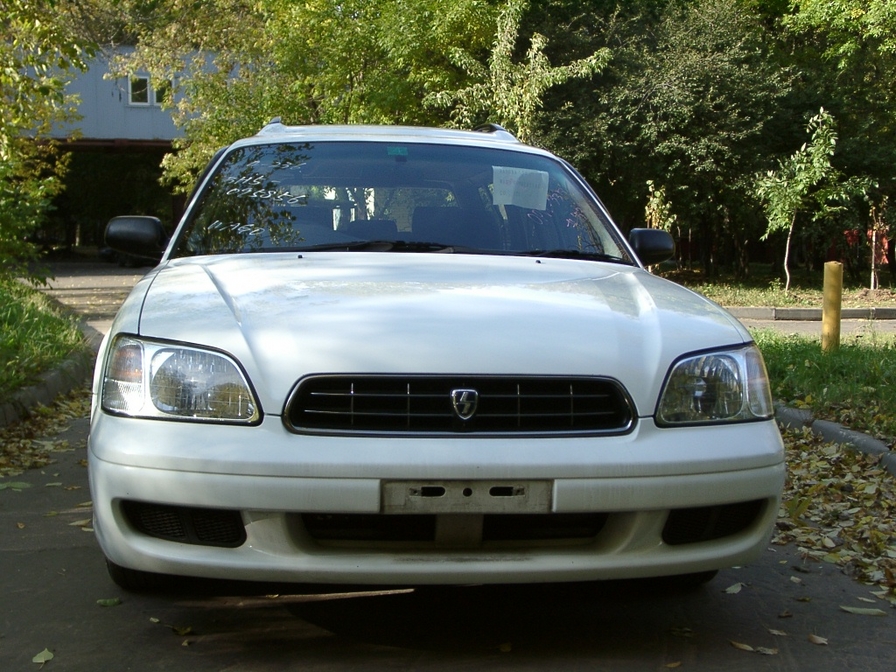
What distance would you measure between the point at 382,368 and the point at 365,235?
1.32m

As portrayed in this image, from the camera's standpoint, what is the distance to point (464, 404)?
298 cm

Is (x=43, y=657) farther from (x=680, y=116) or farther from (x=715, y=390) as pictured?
(x=680, y=116)

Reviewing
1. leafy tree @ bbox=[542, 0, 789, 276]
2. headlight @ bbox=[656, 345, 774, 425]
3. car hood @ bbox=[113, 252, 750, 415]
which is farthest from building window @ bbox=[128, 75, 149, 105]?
headlight @ bbox=[656, 345, 774, 425]

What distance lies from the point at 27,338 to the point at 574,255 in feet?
19.9

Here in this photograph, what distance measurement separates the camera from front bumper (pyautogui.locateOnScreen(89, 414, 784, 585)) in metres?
2.89

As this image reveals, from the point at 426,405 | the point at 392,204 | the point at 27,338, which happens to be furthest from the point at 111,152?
the point at 426,405

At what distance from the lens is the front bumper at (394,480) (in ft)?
9.48

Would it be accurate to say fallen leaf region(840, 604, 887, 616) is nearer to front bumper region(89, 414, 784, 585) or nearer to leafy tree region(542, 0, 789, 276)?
front bumper region(89, 414, 784, 585)

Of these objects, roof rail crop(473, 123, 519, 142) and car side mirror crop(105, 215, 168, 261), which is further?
roof rail crop(473, 123, 519, 142)

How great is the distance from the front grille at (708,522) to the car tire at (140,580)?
153 centimetres

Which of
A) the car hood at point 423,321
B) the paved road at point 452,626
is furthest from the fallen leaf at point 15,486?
the car hood at point 423,321

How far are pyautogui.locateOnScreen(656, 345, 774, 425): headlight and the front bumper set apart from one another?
7 cm

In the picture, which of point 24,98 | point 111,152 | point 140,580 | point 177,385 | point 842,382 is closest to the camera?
point 177,385

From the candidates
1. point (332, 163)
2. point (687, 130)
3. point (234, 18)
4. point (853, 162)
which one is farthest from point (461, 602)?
point (234, 18)
